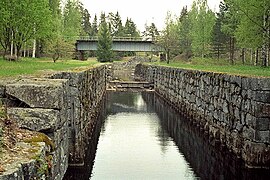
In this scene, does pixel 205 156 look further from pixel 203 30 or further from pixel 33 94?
pixel 203 30

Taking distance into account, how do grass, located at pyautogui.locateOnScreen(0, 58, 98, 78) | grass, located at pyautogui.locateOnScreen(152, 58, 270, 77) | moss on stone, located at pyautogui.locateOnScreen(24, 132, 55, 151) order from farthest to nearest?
grass, located at pyautogui.locateOnScreen(152, 58, 270, 77), grass, located at pyautogui.locateOnScreen(0, 58, 98, 78), moss on stone, located at pyautogui.locateOnScreen(24, 132, 55, 151)

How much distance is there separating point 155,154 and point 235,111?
2793 millimetres

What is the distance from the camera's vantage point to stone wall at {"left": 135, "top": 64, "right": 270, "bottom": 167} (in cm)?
1122

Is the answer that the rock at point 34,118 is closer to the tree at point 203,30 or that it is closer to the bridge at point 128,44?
the tree at point 203,30

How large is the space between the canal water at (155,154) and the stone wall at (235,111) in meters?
0.39

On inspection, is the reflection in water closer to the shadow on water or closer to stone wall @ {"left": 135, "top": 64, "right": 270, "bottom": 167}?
the shadow on water

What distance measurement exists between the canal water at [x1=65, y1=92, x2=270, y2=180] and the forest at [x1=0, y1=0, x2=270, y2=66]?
13.1 meters

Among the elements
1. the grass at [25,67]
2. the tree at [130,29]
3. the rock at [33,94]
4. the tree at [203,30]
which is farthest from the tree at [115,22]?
the rock at [33,94]

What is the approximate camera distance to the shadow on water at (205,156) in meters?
11.2

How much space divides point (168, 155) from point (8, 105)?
25.6 ft

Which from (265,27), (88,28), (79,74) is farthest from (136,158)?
(88,28)

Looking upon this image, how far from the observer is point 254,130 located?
11297mm

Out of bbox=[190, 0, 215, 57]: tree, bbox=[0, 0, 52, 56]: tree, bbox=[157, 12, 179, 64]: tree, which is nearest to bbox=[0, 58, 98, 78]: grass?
bbox=[0, 0, 52, 56]: tree

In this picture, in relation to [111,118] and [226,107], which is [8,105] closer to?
[226,107]
